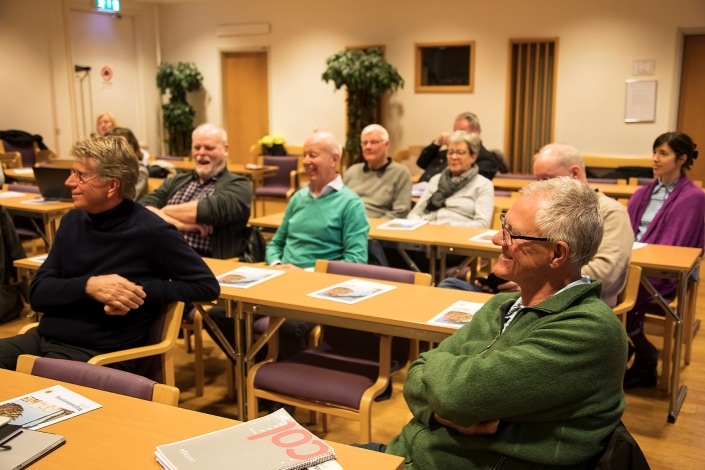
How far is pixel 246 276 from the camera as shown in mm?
3209

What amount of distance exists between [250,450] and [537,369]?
2.14ft

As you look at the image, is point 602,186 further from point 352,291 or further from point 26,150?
point 26,150

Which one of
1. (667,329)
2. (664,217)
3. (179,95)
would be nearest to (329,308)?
(667,329)

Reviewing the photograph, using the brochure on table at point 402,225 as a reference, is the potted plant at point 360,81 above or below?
above

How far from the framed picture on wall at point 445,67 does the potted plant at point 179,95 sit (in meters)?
3.90

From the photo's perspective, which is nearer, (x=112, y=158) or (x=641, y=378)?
(x=112, y=158)

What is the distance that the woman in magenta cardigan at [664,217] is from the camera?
3.93 meters

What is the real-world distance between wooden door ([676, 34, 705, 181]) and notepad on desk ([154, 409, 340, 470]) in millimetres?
8598

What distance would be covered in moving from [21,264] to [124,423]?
210 cm

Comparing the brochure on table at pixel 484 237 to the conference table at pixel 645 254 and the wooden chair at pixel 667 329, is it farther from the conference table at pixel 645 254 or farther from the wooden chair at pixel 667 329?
the wooden chair at pixel 667 329

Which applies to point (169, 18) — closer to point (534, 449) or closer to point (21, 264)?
point (21, 264)

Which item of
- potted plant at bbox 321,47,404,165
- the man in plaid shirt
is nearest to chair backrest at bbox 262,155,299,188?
potted plant at bbox 321,47,404,165

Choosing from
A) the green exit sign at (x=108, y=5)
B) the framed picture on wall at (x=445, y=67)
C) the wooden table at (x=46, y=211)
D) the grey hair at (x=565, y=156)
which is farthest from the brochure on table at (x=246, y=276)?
the green exit sign at (x=108, y=5)

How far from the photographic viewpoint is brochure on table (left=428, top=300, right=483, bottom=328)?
2.50 meters
